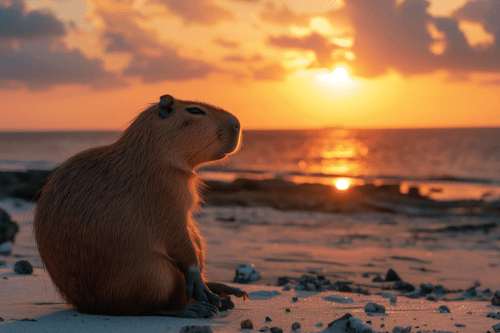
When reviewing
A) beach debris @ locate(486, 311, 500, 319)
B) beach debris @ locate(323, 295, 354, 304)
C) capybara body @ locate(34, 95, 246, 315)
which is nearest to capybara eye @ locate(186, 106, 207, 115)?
capybara body @ locate(34, 95, 246, 315)

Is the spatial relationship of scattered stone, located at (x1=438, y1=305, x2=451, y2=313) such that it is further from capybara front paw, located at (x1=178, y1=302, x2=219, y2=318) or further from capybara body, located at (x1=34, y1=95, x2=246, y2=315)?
capybara body, located at (x1=34, y1=95, x2=246, y2=315)

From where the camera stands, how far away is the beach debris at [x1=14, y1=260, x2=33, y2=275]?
473 centimetres

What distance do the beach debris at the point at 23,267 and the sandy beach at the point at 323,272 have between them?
9 cm

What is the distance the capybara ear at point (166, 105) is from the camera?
334 cm

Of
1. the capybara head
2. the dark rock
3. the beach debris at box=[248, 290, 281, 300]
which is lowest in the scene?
the dark rock

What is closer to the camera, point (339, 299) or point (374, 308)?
point (374, 308)

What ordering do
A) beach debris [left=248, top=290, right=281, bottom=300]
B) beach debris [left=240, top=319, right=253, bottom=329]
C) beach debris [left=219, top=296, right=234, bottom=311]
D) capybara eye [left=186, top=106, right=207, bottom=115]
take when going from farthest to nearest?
beach debris [left=248, top=290, right=281, bottom=300] < beach debris [left=219, top=296, right=234, bottom=311] < capybara eye [left=186, top=106, right=207, bottom=115] < beach debris [left=240, top=319, right=253, bottom=329]

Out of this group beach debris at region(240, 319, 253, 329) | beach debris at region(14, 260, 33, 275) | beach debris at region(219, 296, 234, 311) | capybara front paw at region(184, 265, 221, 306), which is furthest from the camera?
beach debris at region(14, 260, 33, 275)

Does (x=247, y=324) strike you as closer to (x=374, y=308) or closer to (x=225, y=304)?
(x=225, y=304)

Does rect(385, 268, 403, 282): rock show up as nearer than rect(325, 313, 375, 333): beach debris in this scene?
No

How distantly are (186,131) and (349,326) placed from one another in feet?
5.76

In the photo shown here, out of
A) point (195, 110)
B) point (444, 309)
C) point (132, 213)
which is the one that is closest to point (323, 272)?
point (444, 309)

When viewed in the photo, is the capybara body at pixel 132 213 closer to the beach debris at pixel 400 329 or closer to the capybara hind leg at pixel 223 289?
the capybara hind leg at pixel 223 289

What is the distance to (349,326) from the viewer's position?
3123 millimetres
